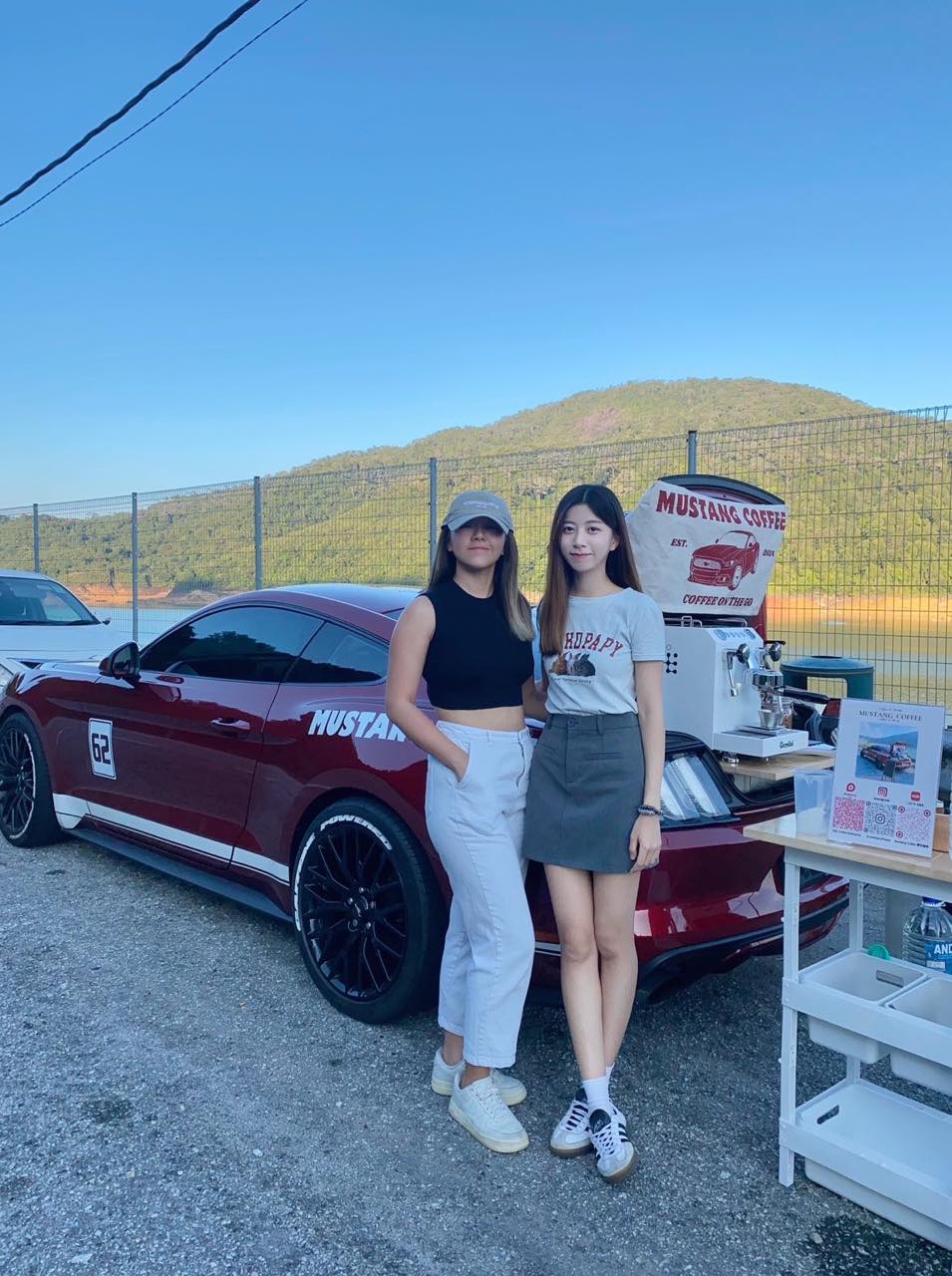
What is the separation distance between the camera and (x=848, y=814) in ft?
8.02

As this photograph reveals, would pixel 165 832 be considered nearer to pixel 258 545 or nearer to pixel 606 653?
pixel 606 653

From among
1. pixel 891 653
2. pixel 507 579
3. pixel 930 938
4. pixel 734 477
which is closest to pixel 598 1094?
pixel 930 938

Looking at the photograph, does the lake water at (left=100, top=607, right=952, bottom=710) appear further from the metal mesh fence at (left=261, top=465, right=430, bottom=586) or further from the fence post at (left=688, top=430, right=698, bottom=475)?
the metal mesh fence at (left=261, top=465, right=430, bottom=586)

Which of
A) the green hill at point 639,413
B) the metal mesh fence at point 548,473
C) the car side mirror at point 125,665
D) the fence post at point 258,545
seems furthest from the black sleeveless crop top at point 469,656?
the green hill at point 639,413

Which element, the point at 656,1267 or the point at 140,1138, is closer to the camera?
the point at 656,1267

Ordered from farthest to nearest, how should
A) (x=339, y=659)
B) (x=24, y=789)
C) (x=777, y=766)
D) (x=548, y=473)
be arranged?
(x=548, y=473), (x=24, y=789), (x=339, y=659), (x=777, y=766)

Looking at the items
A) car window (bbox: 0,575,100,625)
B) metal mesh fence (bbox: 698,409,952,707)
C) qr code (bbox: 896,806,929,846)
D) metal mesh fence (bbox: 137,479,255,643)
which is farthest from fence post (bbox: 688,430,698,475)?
car window (bbox: 0,575,100,625)

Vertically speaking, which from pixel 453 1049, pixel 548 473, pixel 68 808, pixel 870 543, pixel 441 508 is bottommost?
pixel 453 1049

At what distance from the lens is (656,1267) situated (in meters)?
2.24

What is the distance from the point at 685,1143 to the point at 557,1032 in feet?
2.46

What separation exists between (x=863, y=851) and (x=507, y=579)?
4.03 ft

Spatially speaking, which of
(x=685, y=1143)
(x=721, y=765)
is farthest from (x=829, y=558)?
(x=685, y=1143)

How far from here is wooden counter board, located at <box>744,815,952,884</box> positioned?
2.24 m

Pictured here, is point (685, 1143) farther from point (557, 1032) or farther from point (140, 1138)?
point (140, 1138)
